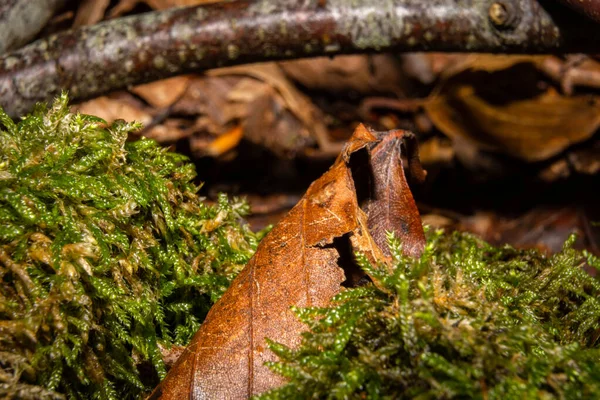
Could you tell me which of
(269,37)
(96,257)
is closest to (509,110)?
(269,37)

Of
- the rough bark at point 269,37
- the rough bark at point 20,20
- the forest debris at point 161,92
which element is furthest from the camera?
the forest debris at point 161,92

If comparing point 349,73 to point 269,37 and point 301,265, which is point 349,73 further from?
point 301,265

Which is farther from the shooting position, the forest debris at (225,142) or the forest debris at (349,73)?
the forest debris at (349,73)

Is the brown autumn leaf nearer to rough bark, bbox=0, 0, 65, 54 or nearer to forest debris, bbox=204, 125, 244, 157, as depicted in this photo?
rough bark, bbox=0, 0, 65, 54

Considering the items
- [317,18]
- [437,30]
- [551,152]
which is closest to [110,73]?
[317,18]

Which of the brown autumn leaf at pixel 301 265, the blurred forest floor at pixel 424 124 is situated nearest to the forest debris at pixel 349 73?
the blurred forest floor at pixel 424 124

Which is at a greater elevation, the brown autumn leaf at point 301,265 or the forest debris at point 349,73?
the forest debris at point 349,73

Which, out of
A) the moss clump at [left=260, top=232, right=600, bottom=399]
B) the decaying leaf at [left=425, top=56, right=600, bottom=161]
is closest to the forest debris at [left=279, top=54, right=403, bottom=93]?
the decaying leaf at [left=425, top=56, right=600, bottom=161]

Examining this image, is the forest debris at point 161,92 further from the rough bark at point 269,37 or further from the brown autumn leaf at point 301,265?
the brown autumn leaf at point 301,265
